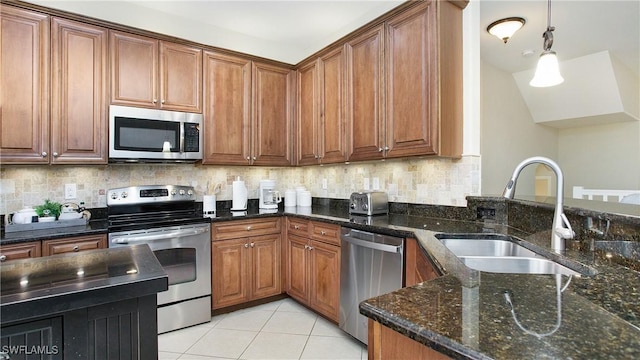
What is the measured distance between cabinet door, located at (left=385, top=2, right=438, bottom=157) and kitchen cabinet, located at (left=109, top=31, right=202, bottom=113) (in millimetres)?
1762

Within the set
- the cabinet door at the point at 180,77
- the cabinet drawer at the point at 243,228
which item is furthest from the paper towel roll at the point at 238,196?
the cabinet door at the point at 180,77

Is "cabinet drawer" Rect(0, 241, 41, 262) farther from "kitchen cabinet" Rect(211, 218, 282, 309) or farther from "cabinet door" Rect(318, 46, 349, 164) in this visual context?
"cabinet door" Rect(318, 46, 349, 164)

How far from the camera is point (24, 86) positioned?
87.3 inches

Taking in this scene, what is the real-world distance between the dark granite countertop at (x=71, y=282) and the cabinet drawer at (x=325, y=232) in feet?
4.64

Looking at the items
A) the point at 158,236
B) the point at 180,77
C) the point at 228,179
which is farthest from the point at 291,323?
the point at 180,77

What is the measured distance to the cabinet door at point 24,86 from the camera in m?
2.16

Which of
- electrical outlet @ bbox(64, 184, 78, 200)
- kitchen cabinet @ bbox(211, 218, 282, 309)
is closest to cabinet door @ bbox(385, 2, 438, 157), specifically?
kitchen cabinet @ bbox(211, 218, 282, 309)

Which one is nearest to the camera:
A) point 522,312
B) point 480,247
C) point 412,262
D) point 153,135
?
point 522,312

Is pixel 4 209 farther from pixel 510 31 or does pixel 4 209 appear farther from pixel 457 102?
pixel 510 31

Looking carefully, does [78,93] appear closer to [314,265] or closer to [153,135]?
[153,135]

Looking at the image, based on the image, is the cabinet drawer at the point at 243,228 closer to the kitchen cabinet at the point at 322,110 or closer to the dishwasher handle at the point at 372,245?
the kitchen cabinet at the point at 322,110

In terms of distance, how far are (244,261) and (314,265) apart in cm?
66

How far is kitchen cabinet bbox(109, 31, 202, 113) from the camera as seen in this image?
8.37ft

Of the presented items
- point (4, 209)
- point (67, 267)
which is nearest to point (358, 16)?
point (67, 267)
